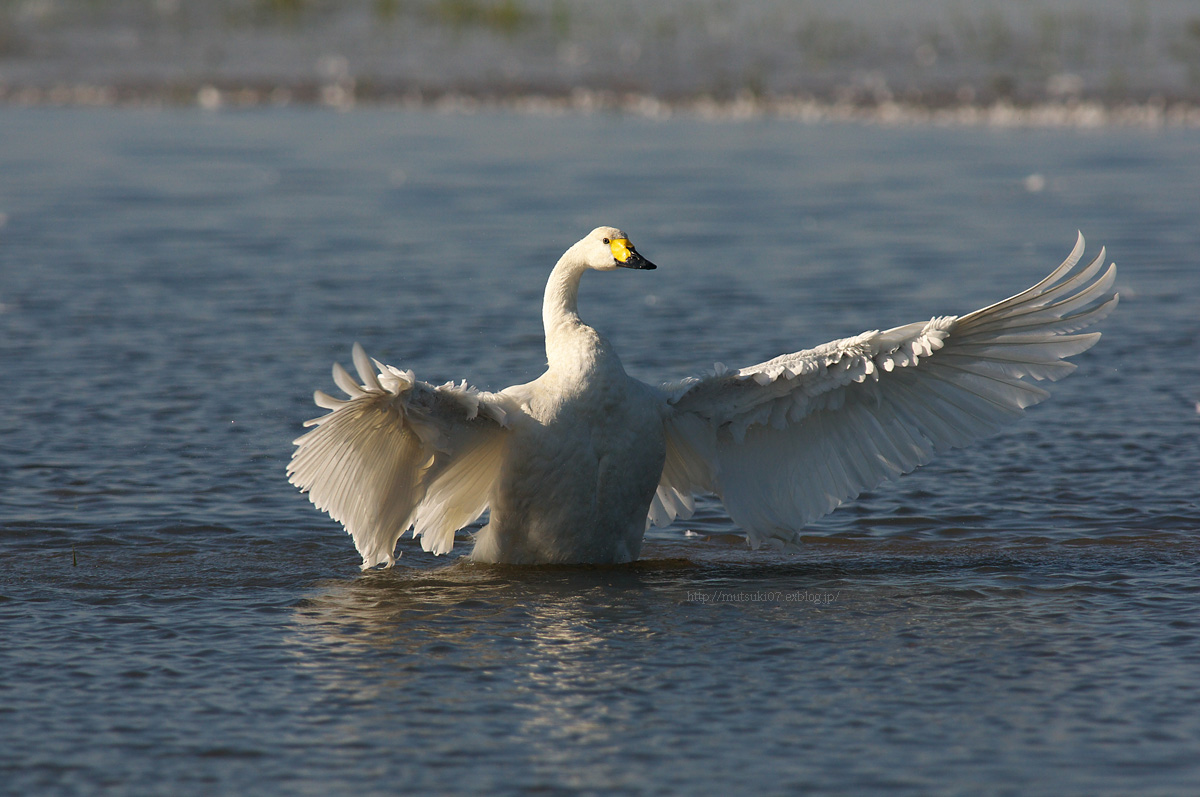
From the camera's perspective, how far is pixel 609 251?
28.0ft

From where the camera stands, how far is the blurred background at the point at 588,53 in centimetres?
3412

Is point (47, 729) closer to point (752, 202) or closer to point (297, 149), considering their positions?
point (752, 202)

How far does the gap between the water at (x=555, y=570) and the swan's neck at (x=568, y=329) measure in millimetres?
1223

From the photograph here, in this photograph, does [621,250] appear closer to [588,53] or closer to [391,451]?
[391,451]

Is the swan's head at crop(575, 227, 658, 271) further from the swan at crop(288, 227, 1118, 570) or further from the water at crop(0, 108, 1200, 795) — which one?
the water at crop(0, 108, 1200, 795)

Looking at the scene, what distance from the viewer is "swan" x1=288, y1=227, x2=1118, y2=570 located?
802cm

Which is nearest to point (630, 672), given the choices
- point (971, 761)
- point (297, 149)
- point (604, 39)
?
point (971, 761)

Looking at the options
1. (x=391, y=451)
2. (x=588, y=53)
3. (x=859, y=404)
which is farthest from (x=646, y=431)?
(x=588, y=53)

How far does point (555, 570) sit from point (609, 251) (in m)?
1.78

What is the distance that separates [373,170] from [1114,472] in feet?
54.5

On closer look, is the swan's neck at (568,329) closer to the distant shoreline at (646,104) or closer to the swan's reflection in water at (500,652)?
the swan's reflection in water at (500,652)

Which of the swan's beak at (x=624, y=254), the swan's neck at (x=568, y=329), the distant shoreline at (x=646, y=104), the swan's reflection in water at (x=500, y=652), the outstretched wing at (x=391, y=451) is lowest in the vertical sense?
the swan's reflection in water at (x=500, y=652)

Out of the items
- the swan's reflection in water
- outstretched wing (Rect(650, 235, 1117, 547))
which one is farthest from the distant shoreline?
the swan's reflection in water

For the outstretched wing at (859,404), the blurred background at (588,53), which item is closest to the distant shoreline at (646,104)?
the blurred background at (588,53)
